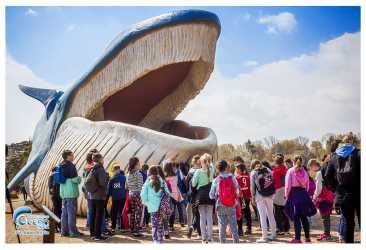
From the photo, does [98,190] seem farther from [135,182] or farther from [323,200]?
[323,200]

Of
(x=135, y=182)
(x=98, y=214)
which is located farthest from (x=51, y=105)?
(x=98, y=214)

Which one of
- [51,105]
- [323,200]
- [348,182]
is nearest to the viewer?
[348,182]

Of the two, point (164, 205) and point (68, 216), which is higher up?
point (164, 205)

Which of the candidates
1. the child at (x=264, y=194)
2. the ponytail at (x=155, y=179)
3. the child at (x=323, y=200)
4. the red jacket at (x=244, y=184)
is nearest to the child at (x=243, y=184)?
the red jacket at (x=244, y=184)

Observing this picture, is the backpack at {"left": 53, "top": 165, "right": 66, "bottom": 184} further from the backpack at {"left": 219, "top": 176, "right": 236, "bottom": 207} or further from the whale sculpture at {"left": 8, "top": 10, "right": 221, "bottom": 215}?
the backpack at {"left": 219, "top": 176, "right": 236, "bottom": 207}

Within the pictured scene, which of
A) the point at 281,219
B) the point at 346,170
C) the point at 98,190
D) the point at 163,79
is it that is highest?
the point at 163,79

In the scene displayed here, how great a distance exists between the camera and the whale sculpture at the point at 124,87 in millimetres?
9648

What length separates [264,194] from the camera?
23.9 ft

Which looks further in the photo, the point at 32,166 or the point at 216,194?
the point at 32,166

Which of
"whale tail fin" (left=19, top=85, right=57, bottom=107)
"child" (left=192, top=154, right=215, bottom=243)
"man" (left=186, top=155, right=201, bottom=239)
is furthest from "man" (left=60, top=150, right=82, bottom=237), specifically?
"whale tail fin" (left=19, top=85, right=57, bottom=107)

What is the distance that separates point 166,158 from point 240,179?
1866 millimetres

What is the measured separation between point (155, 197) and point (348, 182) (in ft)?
9.67

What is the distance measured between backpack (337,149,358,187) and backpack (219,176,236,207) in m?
1.59
